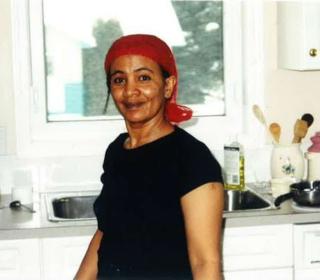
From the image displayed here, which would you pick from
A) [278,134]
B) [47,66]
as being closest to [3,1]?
[47,66]

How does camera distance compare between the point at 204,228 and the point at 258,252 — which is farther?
the point at 258,252

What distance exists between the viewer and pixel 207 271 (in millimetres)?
1456

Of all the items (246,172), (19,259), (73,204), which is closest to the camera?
(19,259)

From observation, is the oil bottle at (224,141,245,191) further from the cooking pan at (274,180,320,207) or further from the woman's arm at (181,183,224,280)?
the woman's arm at (181,183,224,280)

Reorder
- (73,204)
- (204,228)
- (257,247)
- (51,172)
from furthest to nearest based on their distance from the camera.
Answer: (51,172) < (73,204) < (257,247) < (204,228)

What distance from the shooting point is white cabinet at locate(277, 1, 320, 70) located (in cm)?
260

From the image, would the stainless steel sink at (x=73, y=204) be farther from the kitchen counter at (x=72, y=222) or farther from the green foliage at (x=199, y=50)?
the green foliage at (x=199, y=50)

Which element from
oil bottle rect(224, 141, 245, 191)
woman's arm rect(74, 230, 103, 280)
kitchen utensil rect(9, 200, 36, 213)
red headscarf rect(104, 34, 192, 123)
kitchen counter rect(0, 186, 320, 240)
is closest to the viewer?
red headscarf rect(104, 34, 192, 123)

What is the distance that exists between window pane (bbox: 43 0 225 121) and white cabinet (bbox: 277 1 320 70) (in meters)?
0.34

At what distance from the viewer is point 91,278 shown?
1785 mm

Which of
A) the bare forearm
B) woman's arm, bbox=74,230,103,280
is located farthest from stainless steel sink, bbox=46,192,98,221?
the bare forearm

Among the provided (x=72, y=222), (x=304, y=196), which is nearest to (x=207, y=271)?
(x=72, y=222)

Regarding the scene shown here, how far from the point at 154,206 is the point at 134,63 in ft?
1.09

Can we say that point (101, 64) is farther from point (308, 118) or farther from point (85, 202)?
point (308, 118)
